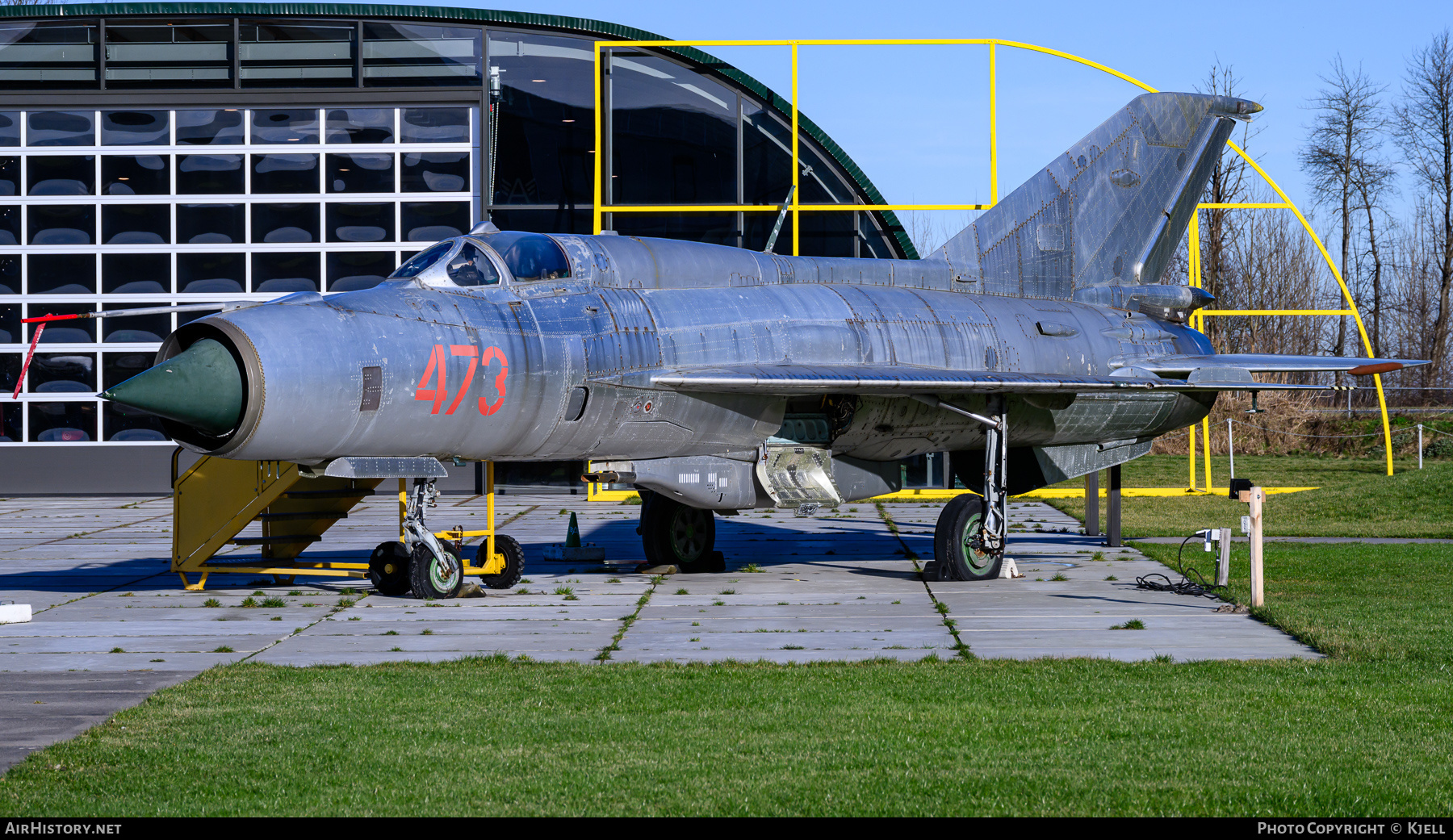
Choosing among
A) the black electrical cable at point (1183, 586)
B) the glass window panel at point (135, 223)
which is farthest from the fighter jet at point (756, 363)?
the glass window panel at point (135, 223)

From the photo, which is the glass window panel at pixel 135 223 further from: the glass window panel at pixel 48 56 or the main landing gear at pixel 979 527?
the main landing gear at pixel 979 527

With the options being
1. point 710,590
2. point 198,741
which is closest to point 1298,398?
point 710,590

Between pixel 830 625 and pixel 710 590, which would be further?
pixel 710 590

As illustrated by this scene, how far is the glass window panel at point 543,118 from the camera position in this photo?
28844 millimetres

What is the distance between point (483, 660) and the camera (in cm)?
927

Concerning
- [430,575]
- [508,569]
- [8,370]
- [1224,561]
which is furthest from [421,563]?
[8,370]

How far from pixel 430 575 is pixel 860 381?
4353mm

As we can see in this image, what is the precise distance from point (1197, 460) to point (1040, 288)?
23.8 meters

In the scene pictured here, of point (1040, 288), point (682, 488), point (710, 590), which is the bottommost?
point (710, 590)

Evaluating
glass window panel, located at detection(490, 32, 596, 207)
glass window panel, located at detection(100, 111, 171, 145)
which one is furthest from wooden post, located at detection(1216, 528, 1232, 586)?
glass window panel, located at detection(100, 111, 171, 145)

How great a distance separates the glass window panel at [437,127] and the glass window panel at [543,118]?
0.76m

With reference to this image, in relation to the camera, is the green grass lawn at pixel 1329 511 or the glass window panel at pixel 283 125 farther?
the glass window panel at pixel 283 125

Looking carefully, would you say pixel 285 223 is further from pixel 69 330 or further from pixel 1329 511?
pixel 1329 511
